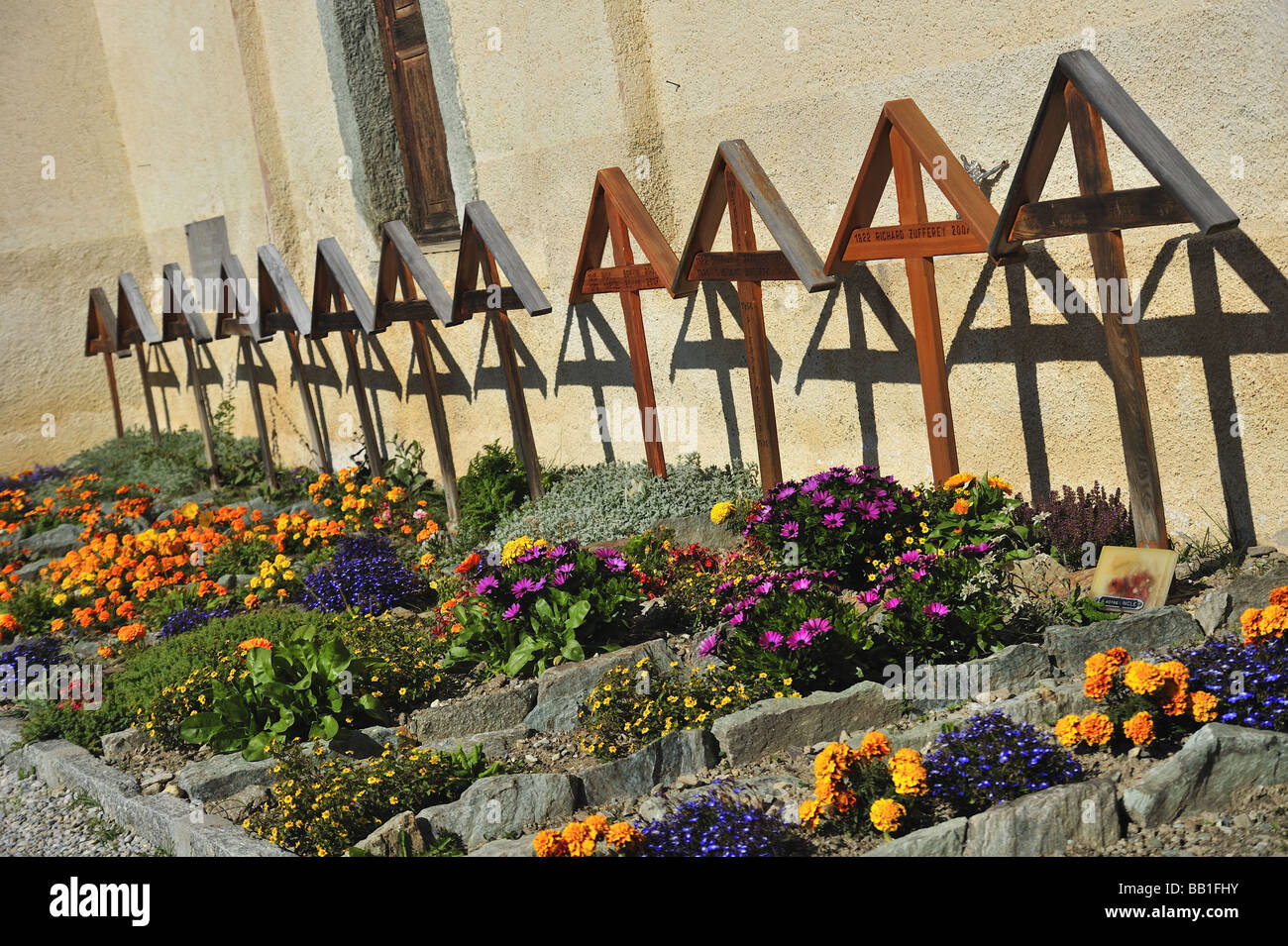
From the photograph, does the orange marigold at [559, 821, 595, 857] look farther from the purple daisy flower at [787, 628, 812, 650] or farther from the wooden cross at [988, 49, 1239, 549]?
the wooden cross at [988, 49, 1239, 549]

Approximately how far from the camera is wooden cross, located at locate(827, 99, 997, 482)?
15.7 ft

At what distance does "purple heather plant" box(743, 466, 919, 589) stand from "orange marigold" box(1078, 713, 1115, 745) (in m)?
1.54

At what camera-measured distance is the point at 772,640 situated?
4125mm

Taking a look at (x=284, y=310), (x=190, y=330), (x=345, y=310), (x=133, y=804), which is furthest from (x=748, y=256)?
(x=190, y=330)

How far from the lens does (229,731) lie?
15.5 feet

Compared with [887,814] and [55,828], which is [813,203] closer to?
[887,814]

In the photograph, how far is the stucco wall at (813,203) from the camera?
4473 mm

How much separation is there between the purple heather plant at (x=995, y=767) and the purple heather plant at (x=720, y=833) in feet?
1.50

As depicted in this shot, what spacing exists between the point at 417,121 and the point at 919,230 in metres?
5.17

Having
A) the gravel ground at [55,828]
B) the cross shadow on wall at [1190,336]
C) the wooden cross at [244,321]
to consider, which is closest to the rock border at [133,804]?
the gravel ground at [55,828]

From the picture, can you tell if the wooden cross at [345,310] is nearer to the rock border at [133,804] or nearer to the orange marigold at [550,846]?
the rock border at [133,804]

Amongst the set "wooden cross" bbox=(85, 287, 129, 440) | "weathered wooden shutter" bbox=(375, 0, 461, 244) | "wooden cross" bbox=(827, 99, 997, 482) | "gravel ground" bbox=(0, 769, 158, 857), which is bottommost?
"gravel ground" bbox=(0, 769, 158, 857)

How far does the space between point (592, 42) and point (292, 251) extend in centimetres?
437

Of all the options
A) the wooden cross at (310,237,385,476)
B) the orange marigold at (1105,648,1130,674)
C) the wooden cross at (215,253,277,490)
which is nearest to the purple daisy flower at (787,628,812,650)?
the orange marigold at (1105,648,1130,674)
